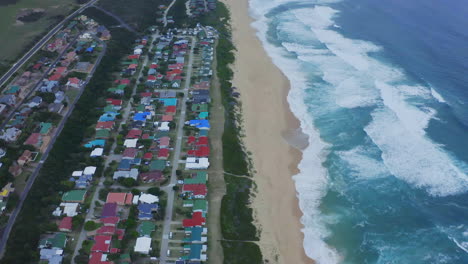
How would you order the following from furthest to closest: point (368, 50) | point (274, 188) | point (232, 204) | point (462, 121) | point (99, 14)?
1. point (99, 14)
2. point (368, 50)
3. point (462, 121)
4. point (274, 188)
5. point (232, 204)

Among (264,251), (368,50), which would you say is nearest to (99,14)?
(368,50)

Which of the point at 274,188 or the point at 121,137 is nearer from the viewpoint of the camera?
the point at 274,188

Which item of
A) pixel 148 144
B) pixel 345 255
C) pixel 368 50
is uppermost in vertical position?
pixel 368 50

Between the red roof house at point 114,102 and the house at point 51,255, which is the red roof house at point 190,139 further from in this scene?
the house at point 51,255

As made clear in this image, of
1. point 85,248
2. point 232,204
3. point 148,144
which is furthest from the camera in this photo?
point 148,144

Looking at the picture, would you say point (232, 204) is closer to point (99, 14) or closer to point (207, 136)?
point (207, 136)

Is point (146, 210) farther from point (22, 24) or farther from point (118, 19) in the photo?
point (22, 24)

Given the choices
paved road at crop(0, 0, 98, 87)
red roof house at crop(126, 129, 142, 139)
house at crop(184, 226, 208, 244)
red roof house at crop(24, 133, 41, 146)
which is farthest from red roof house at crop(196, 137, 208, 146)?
paved road at crop(0, 0, 98, 87)

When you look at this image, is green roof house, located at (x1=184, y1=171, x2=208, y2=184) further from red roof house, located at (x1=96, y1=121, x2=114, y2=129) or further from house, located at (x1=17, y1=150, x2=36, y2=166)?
house, located at (x1=17, y1=150, x2=36, y2=166)
